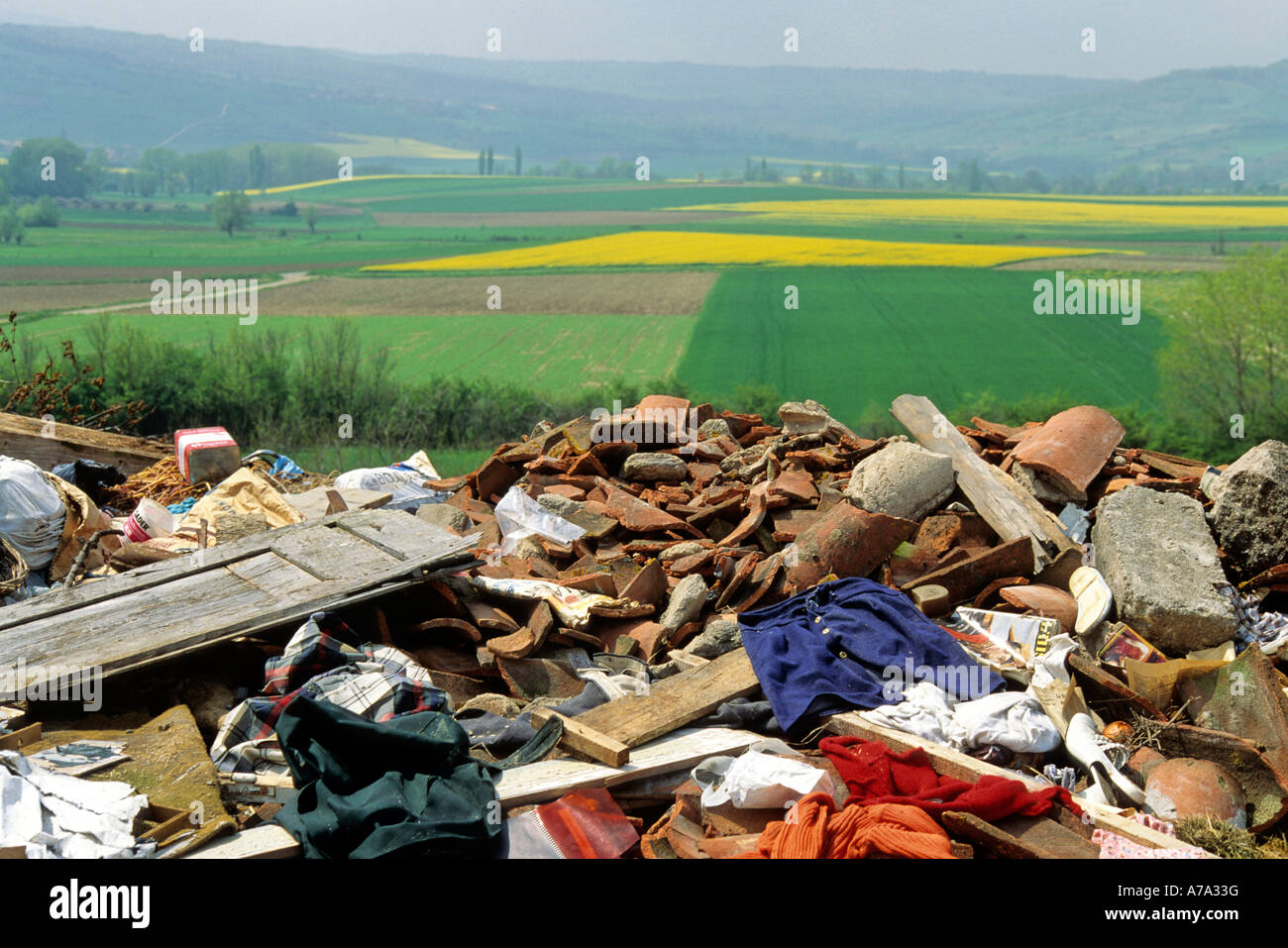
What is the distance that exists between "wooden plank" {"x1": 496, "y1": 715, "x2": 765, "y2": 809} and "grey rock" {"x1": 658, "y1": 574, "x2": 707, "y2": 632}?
3.92 ft

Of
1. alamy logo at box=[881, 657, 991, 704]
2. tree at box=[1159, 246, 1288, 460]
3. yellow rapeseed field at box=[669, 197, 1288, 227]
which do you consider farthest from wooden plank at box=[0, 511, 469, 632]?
yellow rapeseed field at box=[669, 197, 1288, 227]

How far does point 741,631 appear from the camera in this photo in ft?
18.0

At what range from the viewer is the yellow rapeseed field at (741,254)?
181 feet

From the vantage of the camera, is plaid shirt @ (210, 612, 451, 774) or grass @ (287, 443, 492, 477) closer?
plaid shirt @ (210, 612, 451, 774)

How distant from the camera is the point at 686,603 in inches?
231

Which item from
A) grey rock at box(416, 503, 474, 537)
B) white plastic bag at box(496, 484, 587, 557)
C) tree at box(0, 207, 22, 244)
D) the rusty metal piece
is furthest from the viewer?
tree at box(0, 207, 22, 244)

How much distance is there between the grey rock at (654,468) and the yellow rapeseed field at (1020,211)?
250ft

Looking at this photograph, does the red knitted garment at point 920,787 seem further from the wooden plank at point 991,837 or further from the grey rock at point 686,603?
the grey rock at point 686,603

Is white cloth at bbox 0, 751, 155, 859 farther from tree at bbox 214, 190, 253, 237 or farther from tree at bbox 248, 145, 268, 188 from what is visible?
tree at bbox 248, 145, 268, 188

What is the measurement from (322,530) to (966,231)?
71.9 metres

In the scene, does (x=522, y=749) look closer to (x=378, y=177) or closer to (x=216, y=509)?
(x=216, y=509)

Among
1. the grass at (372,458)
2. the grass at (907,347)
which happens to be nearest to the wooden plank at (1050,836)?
the grass at (372,458)

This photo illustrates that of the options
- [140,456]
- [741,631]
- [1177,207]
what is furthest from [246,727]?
[1177,207]

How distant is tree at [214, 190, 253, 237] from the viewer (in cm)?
7512
